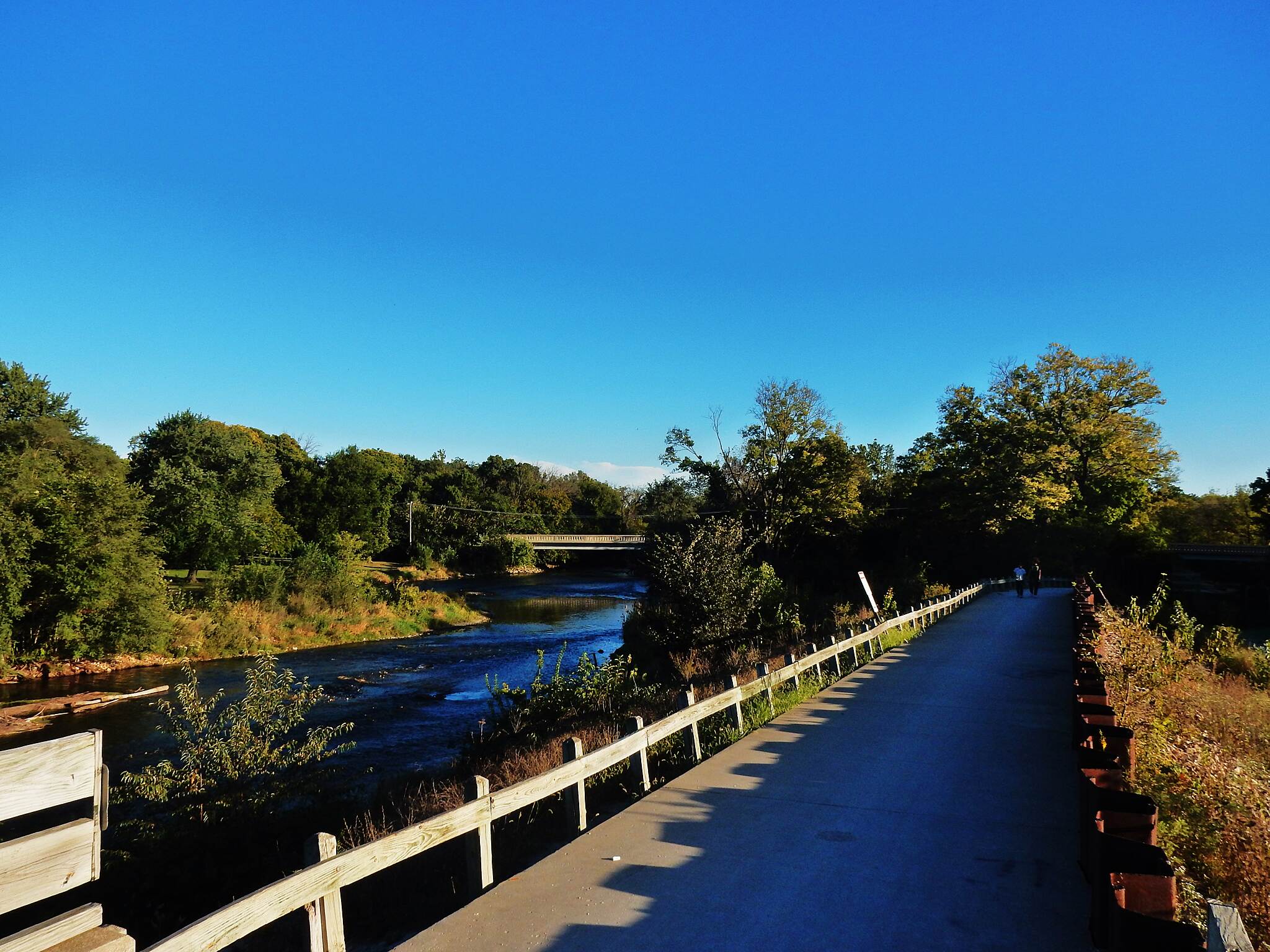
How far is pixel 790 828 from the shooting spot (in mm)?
6000

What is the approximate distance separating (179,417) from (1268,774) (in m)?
58.2

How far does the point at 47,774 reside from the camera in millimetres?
2645

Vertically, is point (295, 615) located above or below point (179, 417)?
below

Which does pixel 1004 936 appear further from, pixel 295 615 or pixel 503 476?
pixel 503 476

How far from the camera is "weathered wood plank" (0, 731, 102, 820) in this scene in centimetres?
252

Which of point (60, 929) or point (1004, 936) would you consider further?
point (1004, 936)

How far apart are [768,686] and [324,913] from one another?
682cm

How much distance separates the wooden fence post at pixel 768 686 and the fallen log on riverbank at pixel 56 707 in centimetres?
1615

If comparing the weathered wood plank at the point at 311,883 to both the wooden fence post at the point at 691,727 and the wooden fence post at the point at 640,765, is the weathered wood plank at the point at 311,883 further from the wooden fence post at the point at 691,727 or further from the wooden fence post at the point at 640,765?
the wooden fence post at the point at 691,727

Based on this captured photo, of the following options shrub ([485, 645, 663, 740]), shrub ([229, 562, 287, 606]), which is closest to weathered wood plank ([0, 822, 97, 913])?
shrub ([485, 645, 663, 740])

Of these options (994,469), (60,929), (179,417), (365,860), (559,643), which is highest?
(179,417)

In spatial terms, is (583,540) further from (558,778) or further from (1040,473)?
(558,778)

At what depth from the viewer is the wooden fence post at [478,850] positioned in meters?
5.19

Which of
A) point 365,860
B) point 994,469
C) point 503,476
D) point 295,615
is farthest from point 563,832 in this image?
point 503,476
